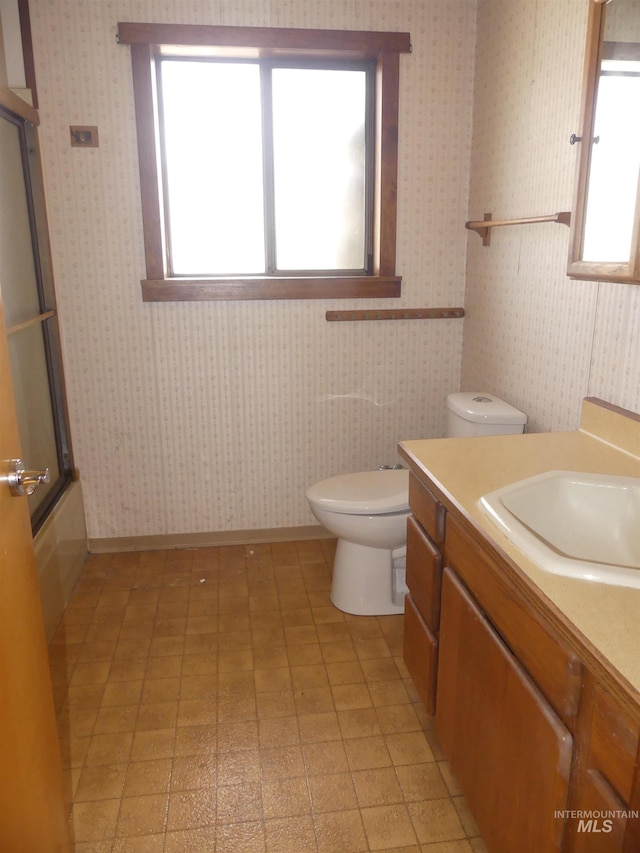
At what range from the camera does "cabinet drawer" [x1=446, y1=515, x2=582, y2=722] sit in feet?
3.15

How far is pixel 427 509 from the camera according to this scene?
1610 mm

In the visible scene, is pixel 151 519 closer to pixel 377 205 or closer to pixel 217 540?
pixel 217 540

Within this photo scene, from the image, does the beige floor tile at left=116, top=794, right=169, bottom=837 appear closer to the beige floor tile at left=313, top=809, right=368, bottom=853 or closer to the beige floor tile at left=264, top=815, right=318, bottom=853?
the beige floor tile at left=264, top=815, right=318, bottom=853

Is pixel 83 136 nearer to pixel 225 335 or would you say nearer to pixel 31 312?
pixel 31 312

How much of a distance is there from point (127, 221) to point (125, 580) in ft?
4.91

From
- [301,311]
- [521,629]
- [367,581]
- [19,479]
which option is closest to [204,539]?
[367,581]

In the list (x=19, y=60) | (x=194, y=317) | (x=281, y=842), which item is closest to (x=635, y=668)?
(x=281, y=842)

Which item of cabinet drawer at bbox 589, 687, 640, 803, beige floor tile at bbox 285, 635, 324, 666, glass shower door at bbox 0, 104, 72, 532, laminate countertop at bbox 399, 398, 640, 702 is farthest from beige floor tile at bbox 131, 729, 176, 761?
cabinet drawer at bbox 589, 687, 640, 803

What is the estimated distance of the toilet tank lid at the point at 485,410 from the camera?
221cm

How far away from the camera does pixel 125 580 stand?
2.74 meters

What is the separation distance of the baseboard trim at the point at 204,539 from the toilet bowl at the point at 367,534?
A: 57 centimetres

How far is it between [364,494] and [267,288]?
3.26 ft

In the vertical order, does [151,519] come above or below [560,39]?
below

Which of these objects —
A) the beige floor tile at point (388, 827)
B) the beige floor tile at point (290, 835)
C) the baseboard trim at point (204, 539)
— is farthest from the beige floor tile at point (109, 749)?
the baseboard trim at point (204, 539)
